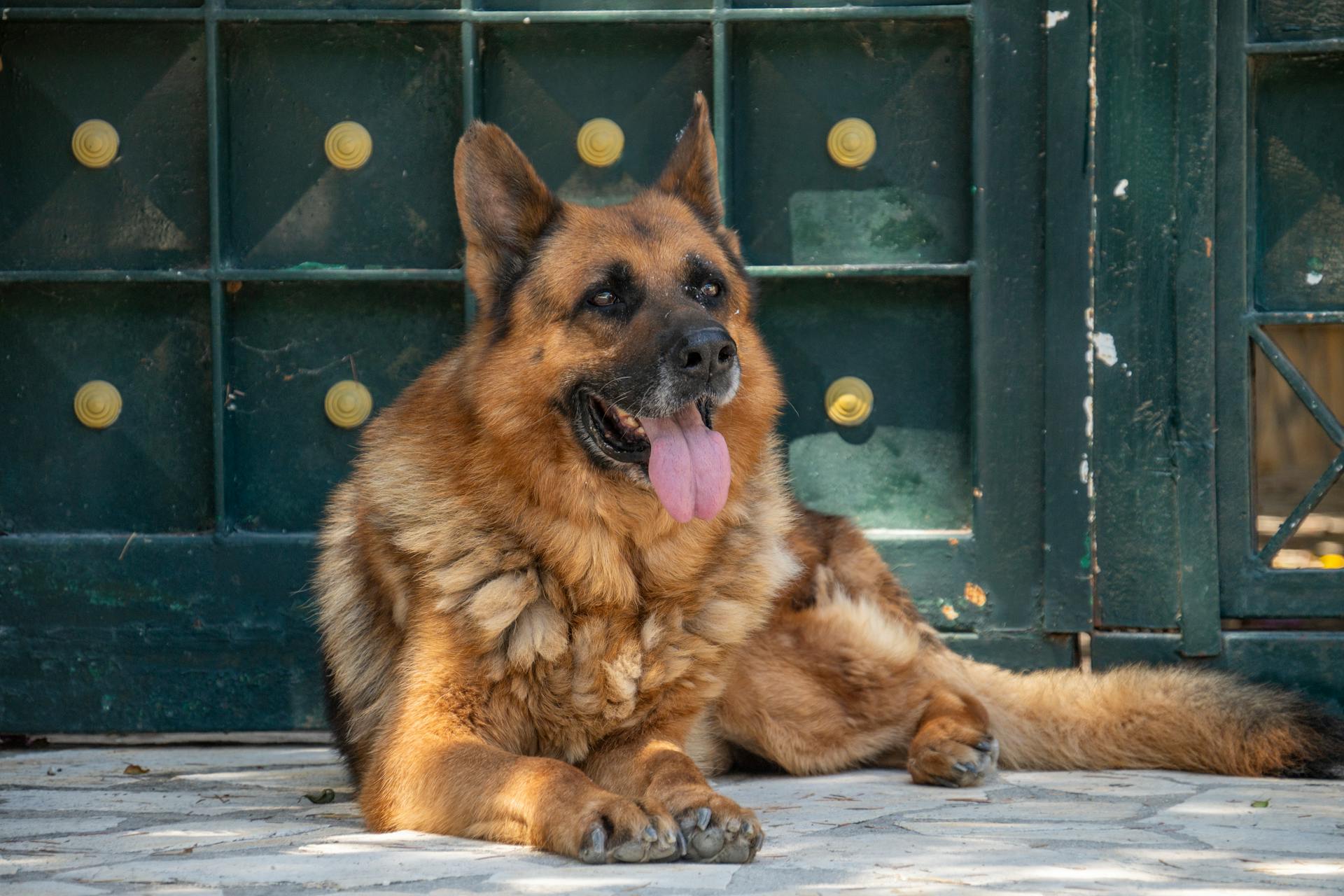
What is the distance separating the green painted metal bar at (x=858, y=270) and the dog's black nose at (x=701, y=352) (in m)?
1.40

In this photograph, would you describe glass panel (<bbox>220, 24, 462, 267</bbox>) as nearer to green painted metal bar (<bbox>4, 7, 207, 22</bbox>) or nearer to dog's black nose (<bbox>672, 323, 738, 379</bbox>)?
green painted metal bar (<bbox>4, 7, 207, 22</bbox>)

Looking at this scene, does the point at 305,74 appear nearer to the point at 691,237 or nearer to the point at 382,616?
the point at 691,237

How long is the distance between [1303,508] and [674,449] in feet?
8.36

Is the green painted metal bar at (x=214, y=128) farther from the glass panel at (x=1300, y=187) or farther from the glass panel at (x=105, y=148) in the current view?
the glass panel at (x=1300, y=187)

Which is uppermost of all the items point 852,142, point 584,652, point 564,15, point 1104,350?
point 564,15

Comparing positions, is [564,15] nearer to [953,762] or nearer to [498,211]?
[498,211]

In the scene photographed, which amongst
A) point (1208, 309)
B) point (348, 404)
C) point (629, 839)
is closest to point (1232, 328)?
point (1208, 309)

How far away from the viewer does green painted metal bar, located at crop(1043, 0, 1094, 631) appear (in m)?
4.79

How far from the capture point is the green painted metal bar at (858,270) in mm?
4934

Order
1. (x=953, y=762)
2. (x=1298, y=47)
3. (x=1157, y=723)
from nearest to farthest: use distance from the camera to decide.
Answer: (x=953, y=762) → (x=1157, y=723) → (x=1298, y=47)

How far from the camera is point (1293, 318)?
479 cm

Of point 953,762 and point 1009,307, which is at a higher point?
point 1009,307

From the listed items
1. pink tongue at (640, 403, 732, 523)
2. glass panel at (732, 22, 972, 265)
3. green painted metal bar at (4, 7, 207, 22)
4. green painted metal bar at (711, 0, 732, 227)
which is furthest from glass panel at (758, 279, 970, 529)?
green painted metal bar at (4, 7, 207, 22)

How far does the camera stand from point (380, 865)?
9.53 ft
